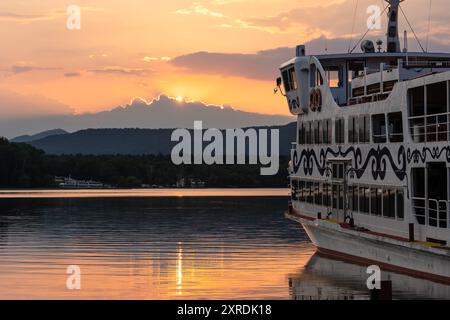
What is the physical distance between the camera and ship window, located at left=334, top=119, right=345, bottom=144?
145ft

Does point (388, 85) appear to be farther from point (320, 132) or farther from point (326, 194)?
point (326, 194)

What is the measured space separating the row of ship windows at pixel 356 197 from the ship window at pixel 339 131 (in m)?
2.13

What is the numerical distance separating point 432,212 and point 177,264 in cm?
1527

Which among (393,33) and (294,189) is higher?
(393,33)

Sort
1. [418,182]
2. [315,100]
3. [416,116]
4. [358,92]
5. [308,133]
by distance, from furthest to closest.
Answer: [308,133]
[315,100]
[358,92]
[416,116]
[418,182]

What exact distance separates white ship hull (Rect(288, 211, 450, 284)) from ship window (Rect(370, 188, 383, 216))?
111cm

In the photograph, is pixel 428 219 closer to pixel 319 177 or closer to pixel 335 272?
pixel 335 272

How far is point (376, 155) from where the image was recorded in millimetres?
40125

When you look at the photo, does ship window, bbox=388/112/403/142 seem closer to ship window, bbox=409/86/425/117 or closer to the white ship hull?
ship window, bbox=409/86/425/117

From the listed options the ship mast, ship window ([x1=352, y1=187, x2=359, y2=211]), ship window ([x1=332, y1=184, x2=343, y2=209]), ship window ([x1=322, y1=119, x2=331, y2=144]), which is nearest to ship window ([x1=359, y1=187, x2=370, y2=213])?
ship window ([x1=352, y1=187, x2=359, y2=211])

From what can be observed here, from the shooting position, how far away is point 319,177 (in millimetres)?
47844

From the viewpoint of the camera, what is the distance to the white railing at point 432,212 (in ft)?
111

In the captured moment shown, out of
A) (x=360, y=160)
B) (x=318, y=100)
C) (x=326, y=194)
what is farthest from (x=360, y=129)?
(x=326, y=194)
